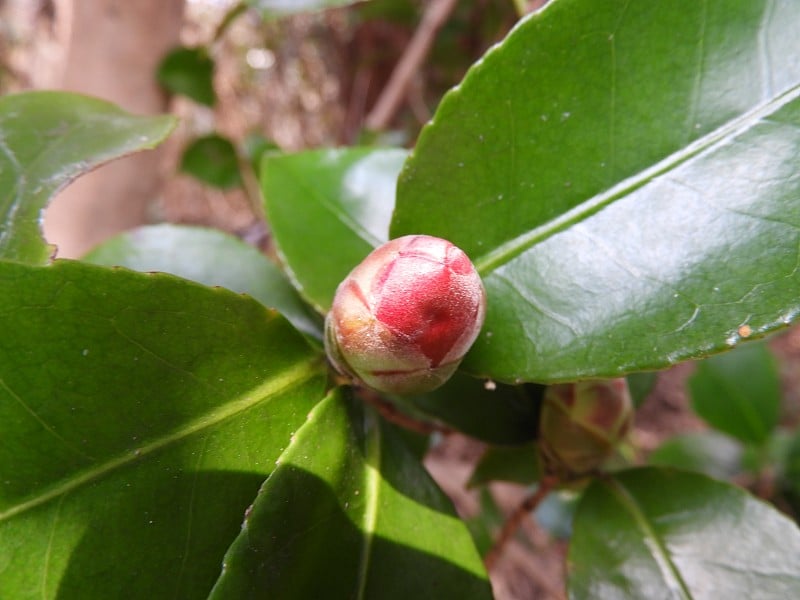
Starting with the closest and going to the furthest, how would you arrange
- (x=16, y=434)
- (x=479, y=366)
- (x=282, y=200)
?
1. (x=16, y=434)
2. (x=479, y=366)
3. (x=282, y=200)

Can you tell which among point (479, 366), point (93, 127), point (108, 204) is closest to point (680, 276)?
point (479, 366)

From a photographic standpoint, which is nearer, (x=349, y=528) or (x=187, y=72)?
(x=349, y=528)

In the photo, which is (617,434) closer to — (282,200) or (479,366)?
(479,366)

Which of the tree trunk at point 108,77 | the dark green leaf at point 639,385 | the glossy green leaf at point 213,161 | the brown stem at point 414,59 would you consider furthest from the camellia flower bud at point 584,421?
the glossy green leaf at point 213,161

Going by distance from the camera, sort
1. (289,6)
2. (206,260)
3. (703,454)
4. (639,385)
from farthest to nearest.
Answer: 1. (703,454)
2. (289,6)
3. (639,385)
4. (206,260)

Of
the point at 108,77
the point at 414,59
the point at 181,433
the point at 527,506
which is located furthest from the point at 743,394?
the point at 108,77

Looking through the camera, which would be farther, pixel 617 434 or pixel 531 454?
pixel 531 454

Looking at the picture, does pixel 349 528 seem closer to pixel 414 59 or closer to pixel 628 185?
pixel 628 185
